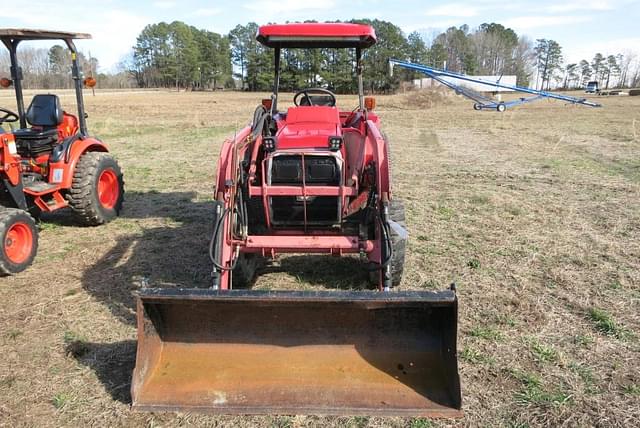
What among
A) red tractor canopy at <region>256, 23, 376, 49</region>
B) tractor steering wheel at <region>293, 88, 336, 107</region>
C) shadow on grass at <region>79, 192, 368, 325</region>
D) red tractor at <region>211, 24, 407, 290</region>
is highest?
red tractor canopy at <region>256, 23, 376, 49</region>

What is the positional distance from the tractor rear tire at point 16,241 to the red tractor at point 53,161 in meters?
0.48

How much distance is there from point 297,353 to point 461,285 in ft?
6.31

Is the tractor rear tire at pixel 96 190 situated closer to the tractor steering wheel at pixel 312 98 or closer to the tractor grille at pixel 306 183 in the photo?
the tractor steering wheel at pixel 312 98

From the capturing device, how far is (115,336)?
11.8 feet

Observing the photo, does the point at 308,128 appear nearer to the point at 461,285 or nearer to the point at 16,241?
the point at 461,285

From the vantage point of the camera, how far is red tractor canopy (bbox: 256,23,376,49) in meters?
4.52

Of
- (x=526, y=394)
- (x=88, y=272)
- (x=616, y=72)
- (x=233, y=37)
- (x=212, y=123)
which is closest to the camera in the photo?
(x=526, y=394)

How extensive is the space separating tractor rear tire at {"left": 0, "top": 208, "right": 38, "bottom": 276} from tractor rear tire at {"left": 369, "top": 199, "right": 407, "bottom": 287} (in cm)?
315

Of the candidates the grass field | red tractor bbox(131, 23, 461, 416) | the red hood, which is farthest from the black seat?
red tractor bbox(131, 23, 461, 416)

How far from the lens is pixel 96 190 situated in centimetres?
609

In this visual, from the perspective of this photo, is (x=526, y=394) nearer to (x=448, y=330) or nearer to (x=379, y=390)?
(x=448, y=330)

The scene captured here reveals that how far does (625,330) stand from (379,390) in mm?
1991

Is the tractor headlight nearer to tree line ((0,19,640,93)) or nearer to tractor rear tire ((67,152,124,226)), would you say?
tractor rear tire ((67,152,124,226))

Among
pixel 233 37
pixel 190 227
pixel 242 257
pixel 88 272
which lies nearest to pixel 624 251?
pixel 242 257
